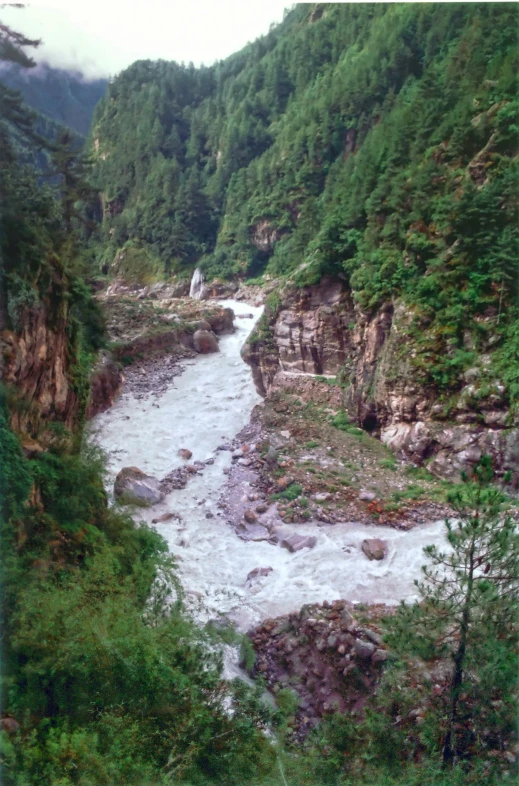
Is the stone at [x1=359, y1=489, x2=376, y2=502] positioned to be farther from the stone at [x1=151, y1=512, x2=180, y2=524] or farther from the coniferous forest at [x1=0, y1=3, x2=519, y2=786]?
the stone at [x1=151, y1=512, x2=180, y2=524]

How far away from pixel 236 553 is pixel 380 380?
7523 millimetres

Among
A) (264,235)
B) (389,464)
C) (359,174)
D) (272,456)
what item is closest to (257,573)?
(272,456)

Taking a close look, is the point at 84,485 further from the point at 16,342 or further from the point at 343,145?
the point at 343,145

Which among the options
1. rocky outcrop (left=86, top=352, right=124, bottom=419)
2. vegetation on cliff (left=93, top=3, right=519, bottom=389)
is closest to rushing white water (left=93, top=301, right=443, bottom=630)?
rocky outcrop (left=86, top=352, right=124, bottom=419)

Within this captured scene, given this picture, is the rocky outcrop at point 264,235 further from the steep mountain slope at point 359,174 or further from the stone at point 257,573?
the stone at point 257,573

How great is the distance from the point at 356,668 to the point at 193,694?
142 inches

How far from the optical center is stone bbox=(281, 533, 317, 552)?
40.4 feet

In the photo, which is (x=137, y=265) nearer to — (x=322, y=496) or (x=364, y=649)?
(x=322, y=496)

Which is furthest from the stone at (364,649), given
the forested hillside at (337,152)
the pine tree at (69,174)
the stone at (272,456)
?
the pine tree at (69,174)

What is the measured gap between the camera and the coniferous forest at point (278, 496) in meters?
5.02

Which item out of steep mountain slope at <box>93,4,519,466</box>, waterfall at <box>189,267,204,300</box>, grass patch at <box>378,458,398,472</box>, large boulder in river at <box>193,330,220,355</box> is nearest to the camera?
steep mountain slope at <box>93,4,519,466</box>

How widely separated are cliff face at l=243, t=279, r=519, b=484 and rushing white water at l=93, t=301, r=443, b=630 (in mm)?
2745

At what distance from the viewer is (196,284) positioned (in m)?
48.3

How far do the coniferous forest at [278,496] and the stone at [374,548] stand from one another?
6.04 feet
